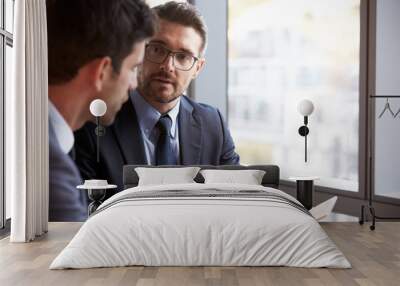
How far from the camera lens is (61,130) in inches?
310

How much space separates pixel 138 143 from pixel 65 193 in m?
1.01

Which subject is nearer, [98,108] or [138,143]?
[98,108]

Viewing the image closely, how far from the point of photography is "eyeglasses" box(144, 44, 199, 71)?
8156 mm

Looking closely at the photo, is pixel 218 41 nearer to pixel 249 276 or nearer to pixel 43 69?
pixel 43 69

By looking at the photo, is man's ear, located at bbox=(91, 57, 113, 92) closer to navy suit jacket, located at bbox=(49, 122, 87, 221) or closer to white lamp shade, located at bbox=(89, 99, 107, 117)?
white lamp shade, located at bbox=(89, 99, 107, 117)

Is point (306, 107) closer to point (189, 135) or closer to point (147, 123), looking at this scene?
point (189, 135)

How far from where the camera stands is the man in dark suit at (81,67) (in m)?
7.80

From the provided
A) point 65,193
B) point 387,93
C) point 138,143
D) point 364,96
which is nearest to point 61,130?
point 65,193

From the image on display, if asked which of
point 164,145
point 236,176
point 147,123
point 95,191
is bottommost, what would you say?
point 95,191

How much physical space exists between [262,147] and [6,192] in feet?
10.1

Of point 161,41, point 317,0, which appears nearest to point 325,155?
point 317,0

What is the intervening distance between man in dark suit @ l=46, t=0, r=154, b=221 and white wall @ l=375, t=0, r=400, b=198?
2.65m

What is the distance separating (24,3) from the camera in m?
6.54

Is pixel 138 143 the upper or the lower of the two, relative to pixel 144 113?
lower
